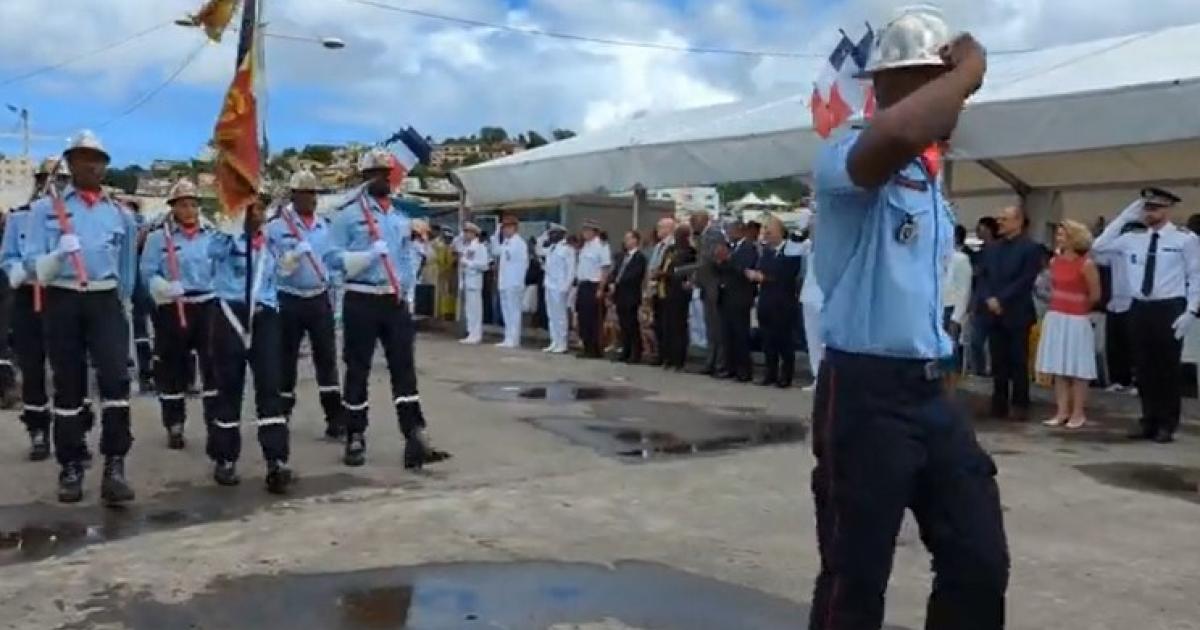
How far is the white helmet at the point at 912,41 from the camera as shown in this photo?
11.9 feet

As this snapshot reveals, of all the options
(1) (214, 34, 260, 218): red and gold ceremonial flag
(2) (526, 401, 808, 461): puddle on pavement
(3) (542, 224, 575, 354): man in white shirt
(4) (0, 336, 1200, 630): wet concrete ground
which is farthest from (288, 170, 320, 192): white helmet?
(3) (542, 224, 575, 354): man in white shirt

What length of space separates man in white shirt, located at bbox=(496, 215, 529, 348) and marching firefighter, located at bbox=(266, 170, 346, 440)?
1000cm

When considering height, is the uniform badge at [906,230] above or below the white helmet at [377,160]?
below

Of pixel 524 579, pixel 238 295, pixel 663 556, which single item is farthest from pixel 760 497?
pixel 238 295

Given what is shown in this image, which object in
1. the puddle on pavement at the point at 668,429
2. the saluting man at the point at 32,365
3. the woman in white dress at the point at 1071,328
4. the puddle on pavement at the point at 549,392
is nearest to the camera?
the saluting man at the point at 32,365

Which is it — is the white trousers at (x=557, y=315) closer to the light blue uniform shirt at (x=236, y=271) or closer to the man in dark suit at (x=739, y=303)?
the man in dark suit at (x=739, y=303)

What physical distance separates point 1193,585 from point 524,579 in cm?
297

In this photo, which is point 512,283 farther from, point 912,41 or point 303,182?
point 912,41

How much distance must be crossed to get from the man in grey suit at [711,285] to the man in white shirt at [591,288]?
8.00 ft

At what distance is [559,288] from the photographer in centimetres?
1952

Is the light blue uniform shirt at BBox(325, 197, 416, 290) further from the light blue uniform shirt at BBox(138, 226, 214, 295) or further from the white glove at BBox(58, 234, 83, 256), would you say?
the white glove at BBox(58, 234, 83, 256)

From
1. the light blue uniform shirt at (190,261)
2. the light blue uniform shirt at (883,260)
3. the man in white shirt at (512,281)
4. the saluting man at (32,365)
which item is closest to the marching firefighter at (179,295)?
the light blue uniform shirt at (190,261)

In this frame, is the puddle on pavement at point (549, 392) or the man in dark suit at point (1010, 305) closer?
the man in dark suit at point (1010, 305)

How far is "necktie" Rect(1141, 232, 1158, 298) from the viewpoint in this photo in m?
11.0
